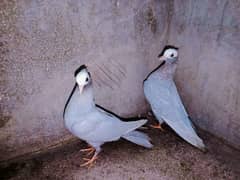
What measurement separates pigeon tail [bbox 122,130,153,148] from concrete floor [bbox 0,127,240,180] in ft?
0.25

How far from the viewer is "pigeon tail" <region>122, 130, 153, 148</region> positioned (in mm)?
2357

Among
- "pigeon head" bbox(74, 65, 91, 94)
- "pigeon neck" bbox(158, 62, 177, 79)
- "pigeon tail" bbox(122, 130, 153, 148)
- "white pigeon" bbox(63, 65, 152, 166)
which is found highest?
"pigeon head" bbox(74, 65, 91, 94)

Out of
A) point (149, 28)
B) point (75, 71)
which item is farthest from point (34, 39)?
point (149, 28)

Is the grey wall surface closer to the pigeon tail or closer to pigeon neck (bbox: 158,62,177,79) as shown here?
pigeon neck (bbox: 158,62,177,79)

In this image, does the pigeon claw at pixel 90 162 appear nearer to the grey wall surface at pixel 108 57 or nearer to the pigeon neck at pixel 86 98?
the grey wall surface at pixel 108 57

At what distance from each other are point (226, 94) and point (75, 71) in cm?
107

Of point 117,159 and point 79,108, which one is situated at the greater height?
point 79,108

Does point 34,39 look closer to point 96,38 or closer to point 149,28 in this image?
point 96,38

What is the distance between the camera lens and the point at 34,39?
197 cm

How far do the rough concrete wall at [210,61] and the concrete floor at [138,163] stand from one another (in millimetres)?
204

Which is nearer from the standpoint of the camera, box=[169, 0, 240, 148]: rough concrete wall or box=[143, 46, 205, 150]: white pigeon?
box=[169, 0, 240, 148]: rough concrete wall

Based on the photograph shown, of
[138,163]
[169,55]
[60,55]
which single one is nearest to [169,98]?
[169,55]

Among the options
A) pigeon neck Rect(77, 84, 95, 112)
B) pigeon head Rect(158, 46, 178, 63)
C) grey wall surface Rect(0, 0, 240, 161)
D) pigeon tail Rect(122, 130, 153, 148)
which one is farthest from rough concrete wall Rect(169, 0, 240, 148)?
pigeon neck Rect(77, 84, 95, 112)

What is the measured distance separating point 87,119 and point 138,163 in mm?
525
